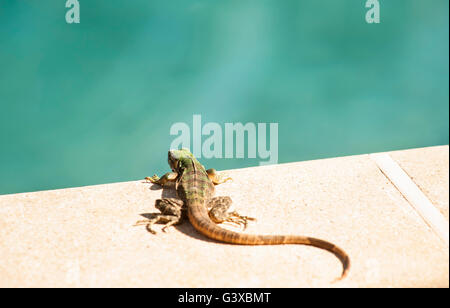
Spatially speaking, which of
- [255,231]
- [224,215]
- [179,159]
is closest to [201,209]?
[224,215]

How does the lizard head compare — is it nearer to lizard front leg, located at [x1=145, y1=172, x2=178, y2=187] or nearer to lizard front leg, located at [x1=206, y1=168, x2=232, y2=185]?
lizard front leg, located at [x1=145, y1=172, x2=178, y2=187]

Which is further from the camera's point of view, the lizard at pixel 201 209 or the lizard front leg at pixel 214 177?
the lizard front leg at pixel 214 177

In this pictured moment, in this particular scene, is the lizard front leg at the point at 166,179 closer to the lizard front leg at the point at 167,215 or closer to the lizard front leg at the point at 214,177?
the lizard front leg at the point at 214,177

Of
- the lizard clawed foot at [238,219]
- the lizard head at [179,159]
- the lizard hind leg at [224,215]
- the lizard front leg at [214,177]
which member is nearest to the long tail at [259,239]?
the lizard hind leg at [224,215]

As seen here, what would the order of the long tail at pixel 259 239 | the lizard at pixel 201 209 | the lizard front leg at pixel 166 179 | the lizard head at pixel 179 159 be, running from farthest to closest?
the lizard head at pixel 179 159
the lizard front leg at pixel 166 179
the lizard at pixel 201 209
the long tail at pixel 259 239

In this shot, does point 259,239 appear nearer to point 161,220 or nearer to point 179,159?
point 161,220

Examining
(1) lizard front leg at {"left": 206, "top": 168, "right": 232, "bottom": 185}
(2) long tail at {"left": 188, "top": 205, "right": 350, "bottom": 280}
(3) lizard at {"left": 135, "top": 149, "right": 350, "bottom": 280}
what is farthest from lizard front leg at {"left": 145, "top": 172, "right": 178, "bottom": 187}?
(2) long tail at {"left": 188, "top": 205, "right": 350, "bottom": 280}

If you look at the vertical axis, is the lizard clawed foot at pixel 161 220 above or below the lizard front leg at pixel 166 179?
below
